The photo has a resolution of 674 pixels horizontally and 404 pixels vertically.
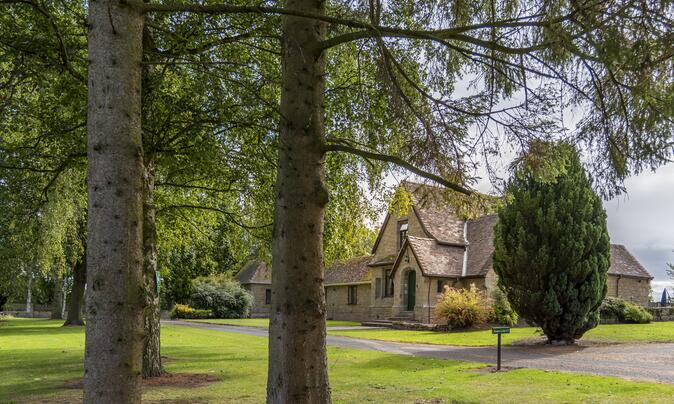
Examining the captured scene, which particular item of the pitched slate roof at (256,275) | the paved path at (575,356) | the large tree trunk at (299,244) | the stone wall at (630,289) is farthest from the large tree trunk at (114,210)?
the pitched slate roof at (256,275)

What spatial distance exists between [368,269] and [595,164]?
3600 centimetres

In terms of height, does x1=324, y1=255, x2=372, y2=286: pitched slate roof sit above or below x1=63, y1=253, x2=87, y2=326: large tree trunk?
Answer: above

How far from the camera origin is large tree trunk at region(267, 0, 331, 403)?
6.04 m

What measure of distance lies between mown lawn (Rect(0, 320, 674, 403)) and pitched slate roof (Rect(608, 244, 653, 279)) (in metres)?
25.9

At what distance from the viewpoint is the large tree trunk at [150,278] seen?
477 inches

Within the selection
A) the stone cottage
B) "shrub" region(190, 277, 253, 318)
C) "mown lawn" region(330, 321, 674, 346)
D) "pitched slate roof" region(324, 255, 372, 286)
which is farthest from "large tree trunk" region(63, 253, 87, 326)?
"mown lawn" region(330, 321, 674, 346)

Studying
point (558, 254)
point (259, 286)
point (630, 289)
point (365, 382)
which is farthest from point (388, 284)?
point (365, 382)

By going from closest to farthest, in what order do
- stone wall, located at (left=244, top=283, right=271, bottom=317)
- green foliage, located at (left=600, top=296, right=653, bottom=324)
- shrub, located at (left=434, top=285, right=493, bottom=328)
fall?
shrub, located at (left=434, top=285, right=493, bottom=328) < green foliage, located at (left=600, top=296, right=653, bottom=324) < stone wall, located at (left=244, top=283, right=271, bottom=317)

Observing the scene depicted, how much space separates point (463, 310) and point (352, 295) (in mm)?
16391

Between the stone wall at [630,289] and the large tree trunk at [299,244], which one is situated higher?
the large tree trunk at [299,244]

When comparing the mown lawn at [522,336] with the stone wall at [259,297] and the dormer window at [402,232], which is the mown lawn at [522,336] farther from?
the stone wall at [259,297]

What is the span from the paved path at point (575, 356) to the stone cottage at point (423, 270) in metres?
10.9

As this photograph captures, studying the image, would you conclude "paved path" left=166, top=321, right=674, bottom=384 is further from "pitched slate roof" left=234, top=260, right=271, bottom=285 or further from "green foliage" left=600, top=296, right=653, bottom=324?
"pitched slate roof" left=234, top=260, right=271, bottom=285

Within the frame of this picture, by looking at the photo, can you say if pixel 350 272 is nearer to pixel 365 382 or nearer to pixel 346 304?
pixel 346 304
